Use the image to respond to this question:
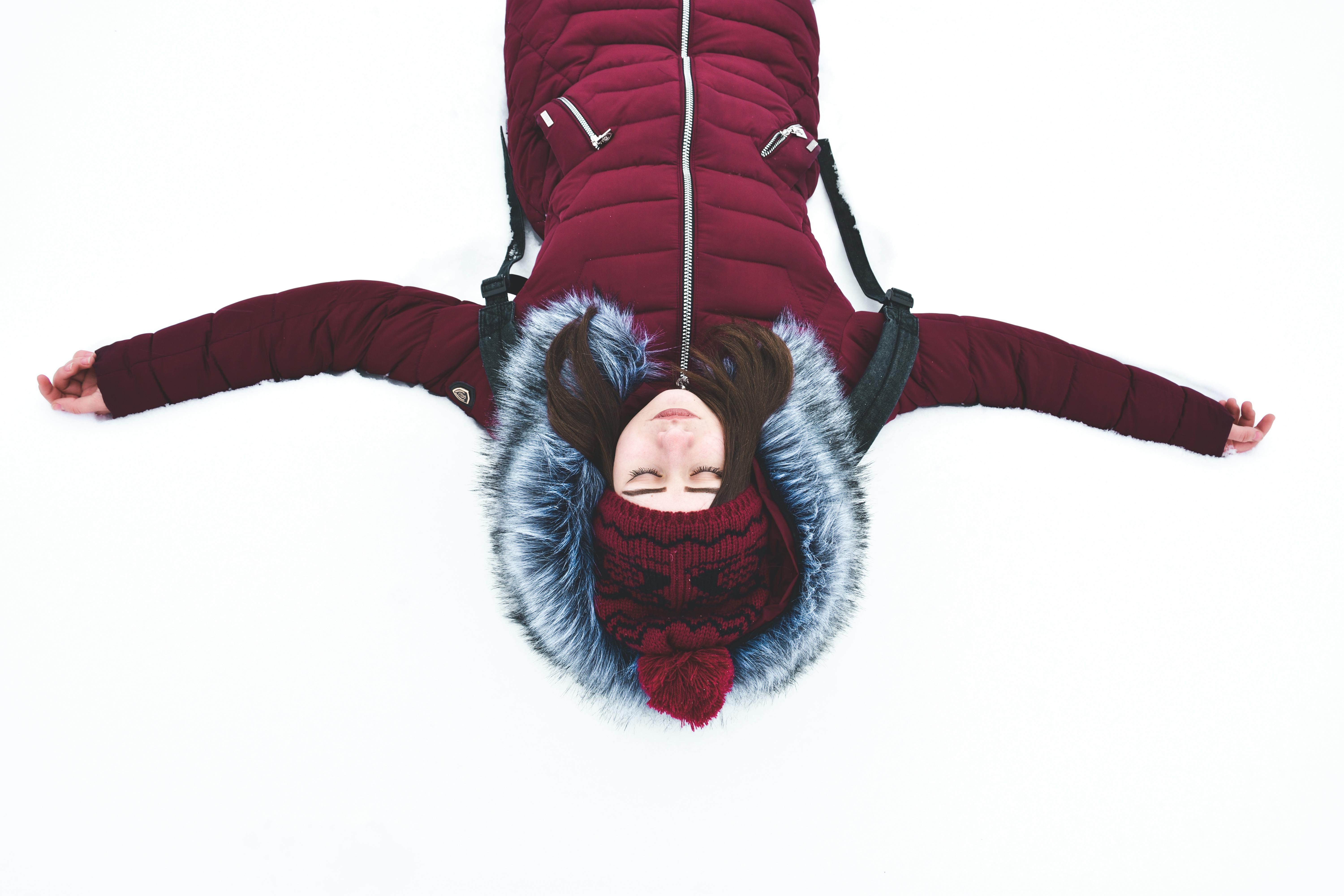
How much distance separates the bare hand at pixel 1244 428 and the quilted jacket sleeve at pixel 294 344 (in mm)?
1567

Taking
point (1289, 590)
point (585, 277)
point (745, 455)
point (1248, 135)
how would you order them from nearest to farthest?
point (745, 455), point (585, 277), point (1289, 590), point (1248, 135)

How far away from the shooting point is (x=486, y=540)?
134 centimetres

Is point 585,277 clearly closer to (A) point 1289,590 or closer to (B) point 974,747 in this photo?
(B) point 974,747

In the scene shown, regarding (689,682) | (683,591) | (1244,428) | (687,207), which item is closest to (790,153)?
(687,207)

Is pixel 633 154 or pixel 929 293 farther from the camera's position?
pixel 929 293

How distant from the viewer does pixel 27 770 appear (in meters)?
1.26

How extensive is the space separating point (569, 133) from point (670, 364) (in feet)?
1.80

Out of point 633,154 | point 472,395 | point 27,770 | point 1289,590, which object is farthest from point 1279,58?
point 27,770

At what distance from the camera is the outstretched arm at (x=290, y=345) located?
4.14 ft

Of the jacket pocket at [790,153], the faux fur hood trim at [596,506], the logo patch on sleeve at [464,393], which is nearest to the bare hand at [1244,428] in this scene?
the faux fur hood trim at [596,506]

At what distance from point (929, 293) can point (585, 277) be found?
0.80 m

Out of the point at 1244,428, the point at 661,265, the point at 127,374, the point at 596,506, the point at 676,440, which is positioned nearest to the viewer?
the point at 676,440

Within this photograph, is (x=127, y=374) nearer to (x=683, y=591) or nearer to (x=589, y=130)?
(x=589, y=130)

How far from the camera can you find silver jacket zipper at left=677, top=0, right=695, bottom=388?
1.16m
